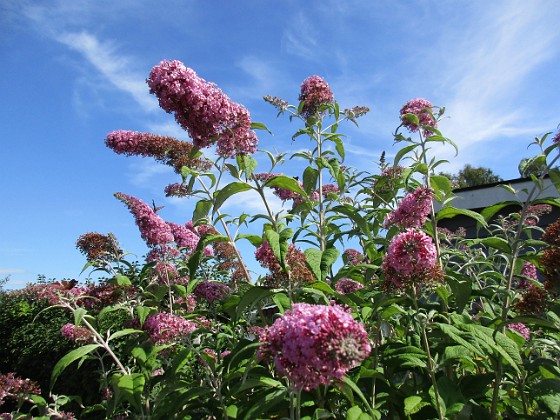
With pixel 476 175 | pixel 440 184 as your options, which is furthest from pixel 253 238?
pixel 476 175

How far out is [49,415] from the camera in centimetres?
387

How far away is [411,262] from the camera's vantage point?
2.51m

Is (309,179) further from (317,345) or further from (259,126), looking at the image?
(317,345)

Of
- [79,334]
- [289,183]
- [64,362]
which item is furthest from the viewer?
[79,334]

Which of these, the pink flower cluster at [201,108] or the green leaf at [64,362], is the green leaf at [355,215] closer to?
the pink flower cluster at [201,108]

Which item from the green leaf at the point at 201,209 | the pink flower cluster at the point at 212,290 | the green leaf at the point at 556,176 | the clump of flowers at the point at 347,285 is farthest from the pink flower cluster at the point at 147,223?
the green leaf at the point at 556,176

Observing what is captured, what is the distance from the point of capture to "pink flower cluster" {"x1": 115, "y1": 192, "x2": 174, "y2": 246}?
4.32 meters

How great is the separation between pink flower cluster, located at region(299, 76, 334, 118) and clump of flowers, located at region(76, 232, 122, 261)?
239 cm

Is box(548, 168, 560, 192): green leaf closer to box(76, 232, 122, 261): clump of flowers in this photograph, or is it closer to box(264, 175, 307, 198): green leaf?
box(264, 175, 307, 198): green leaf

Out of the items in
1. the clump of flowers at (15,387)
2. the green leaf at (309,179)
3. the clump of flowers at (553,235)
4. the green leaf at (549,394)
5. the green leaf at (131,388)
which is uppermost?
the green leaf at (309,179)

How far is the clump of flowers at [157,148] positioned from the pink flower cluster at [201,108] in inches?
17.5

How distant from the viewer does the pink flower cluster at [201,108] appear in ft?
10.2

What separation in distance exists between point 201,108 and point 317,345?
2.01m

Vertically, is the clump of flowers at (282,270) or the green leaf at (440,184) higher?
the green leaf at (440,184)
